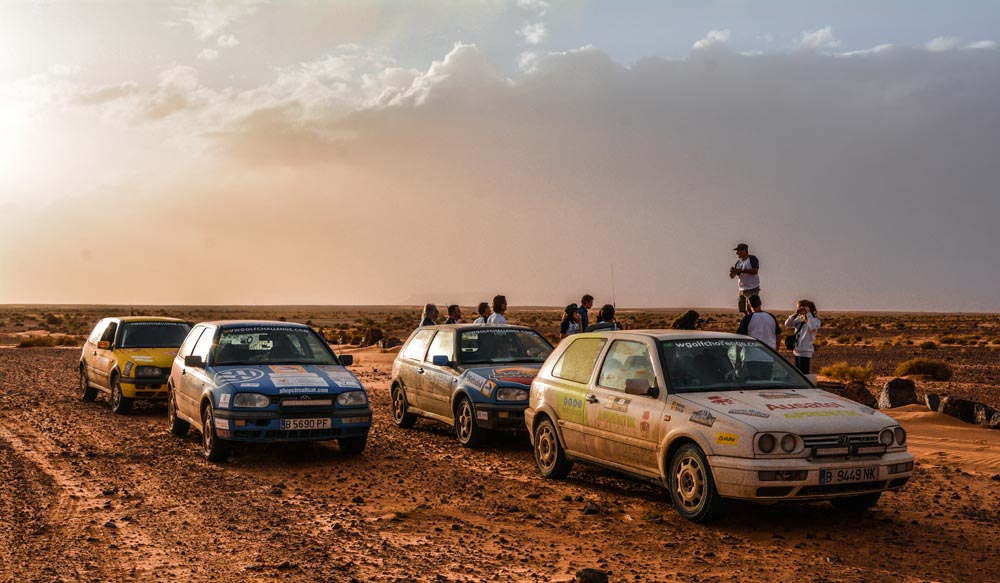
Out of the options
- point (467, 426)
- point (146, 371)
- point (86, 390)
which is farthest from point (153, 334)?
point (467, 426)

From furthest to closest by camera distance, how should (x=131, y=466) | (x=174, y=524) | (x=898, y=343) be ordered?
(x=898, y=343) → (x=131, y=466) → (x=174, y=524)

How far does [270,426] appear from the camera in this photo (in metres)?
11.1

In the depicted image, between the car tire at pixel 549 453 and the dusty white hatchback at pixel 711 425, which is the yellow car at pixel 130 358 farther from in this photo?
the dusty white hatchback at pixel 711 425

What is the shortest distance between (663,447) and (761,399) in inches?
37.1

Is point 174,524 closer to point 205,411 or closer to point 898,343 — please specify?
point 205,411

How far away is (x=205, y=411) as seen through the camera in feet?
38.4

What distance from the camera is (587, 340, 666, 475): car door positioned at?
849cm

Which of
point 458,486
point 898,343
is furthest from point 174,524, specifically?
point 898,343

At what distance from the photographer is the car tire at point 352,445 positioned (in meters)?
12.0

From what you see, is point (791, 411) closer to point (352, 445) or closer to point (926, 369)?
point (352, 445)

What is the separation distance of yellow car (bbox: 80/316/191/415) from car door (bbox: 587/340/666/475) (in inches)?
378

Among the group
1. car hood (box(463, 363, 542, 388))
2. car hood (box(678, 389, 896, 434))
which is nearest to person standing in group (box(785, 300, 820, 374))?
car hood (box(463, 363, 542, 388))

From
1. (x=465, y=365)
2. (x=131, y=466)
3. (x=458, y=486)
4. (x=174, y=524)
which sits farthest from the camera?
(x=465, y=365)

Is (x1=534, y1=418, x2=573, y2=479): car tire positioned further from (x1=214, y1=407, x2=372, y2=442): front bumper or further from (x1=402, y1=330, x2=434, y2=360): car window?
(x1=402, y1=330, x2=434, y2=360): car window
